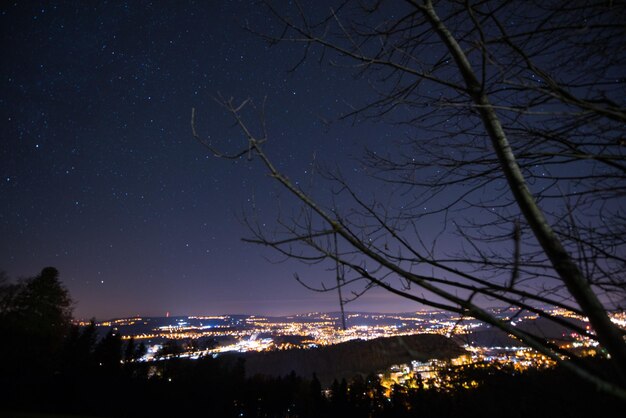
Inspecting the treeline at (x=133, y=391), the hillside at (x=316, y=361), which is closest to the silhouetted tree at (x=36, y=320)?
the treeline at (x=133, y=391)

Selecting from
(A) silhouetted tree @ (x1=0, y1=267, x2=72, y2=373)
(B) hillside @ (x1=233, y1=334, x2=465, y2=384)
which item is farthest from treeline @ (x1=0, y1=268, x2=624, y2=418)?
(B) hillside @ (x1=233, y1=334, x2=465, y2=384)

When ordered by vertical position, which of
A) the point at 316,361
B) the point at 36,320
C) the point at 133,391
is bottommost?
the point at 316,361

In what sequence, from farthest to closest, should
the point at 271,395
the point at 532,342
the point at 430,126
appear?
the point at 271,395 → the point at 430,126 → the point at 532,342

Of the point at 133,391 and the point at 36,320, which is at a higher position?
the point at 36,320

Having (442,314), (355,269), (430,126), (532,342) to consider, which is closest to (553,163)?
(430,126)

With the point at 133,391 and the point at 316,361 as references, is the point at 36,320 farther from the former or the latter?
the point at 316,361

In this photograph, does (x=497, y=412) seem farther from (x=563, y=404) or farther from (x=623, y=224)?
(x=623, y=224)

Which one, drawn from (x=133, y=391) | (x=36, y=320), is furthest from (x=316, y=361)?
(x=36, y=320)

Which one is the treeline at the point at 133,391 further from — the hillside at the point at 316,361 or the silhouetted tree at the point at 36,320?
the hillside at the point at 316,361
